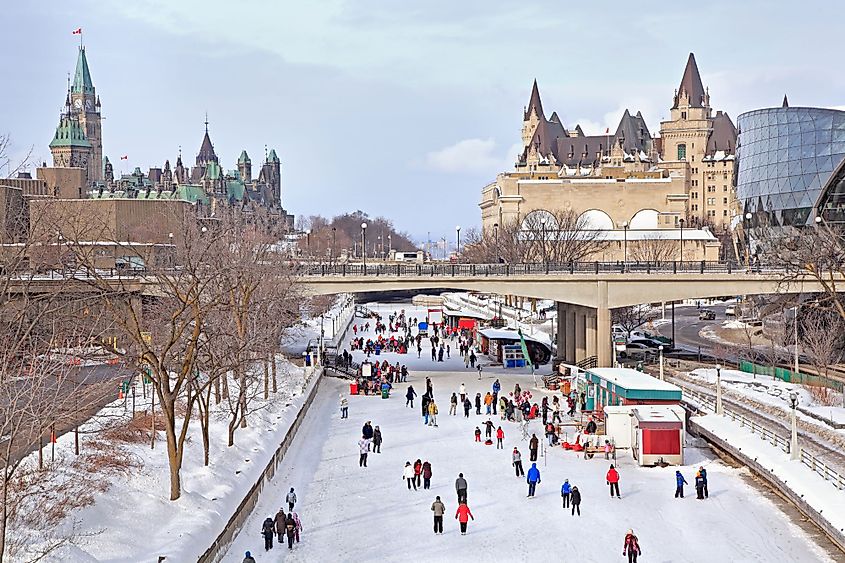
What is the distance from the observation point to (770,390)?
41.9 meters

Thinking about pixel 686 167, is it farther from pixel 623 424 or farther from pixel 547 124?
pixel 623 424

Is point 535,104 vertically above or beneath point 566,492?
above

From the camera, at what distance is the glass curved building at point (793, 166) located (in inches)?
3332

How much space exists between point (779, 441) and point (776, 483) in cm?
390

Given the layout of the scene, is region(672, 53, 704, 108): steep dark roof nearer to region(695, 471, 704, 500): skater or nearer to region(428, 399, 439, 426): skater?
region(428, 399, 439, 426): skater

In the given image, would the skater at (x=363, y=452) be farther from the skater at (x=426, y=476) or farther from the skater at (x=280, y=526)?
the skater at (x=280, y=526)

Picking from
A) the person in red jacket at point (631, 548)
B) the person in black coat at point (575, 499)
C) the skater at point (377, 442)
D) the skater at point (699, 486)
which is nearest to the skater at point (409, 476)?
the person in black coat at point (575, 499)

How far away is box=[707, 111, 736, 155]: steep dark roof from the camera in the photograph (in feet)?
609

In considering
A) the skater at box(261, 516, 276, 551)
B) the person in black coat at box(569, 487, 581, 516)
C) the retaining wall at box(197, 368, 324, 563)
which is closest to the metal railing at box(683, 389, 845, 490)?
the person in black coat at box(569, 487, 581, 516)

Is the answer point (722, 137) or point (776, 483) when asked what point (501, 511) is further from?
point (722, 137)

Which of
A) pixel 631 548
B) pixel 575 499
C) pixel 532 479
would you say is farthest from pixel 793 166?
pixel 631 548

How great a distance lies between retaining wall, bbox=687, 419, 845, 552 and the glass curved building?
5353cm

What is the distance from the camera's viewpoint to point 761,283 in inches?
1994

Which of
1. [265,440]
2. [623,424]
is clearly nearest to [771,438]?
[623,424]
